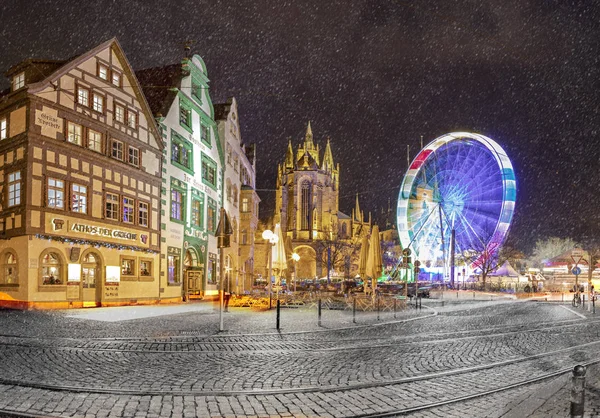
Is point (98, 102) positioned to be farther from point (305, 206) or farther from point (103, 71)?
point (305, 206)

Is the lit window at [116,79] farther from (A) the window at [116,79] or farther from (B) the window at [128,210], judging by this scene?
(B) the window at [128,210]

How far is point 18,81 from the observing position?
86.0 ft

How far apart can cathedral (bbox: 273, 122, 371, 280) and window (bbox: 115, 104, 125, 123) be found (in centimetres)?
7491

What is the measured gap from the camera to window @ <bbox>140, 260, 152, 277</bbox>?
103ft

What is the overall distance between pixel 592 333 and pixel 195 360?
1289 centimetres

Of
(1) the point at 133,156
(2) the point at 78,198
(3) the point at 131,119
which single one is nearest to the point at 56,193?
(2) the point at 78,198

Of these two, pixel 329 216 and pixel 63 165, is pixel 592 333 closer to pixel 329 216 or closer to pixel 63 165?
pixel 63 165

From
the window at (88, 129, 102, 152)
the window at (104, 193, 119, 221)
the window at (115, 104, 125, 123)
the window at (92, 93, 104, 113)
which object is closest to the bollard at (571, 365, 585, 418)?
the window at (88, 129, 102, 152)

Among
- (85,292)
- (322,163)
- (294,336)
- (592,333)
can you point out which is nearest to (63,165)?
(85,292)

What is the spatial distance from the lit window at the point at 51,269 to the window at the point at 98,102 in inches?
289

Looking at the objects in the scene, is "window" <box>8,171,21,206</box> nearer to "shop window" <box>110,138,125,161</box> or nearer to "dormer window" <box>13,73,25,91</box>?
"dormer window" <box>13,73,25,91</box>

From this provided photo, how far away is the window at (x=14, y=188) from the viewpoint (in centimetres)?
2491

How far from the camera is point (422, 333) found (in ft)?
55.8

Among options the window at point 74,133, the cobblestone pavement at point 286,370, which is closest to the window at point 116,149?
the window at point 74,133
